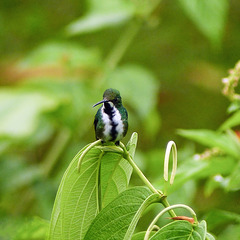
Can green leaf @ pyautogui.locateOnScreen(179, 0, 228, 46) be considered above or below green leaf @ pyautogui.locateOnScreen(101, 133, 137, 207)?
above

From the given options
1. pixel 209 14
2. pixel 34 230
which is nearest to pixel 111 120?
pixel 34 230

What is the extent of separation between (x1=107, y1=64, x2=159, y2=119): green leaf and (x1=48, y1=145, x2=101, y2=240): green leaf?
1302mm

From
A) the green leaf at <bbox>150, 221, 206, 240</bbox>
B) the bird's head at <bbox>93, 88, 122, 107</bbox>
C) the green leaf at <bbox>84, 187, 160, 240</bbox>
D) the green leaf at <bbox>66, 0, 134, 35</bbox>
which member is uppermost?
the green leaf at <bbox>66, 0, 134, 35</bbox>

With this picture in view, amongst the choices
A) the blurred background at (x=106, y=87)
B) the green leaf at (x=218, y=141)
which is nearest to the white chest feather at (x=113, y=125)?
the blurred background at (x=106, y=87)

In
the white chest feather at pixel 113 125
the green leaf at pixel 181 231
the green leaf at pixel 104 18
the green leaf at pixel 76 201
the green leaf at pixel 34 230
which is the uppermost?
the green leaf at pixel 104 18

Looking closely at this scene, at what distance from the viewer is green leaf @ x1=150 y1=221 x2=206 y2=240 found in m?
0.68

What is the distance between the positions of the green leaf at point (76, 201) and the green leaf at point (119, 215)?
0.19ft

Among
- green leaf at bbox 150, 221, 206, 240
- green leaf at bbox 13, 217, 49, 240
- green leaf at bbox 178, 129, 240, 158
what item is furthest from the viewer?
green leaf at bbox 178, 129, 240, 158

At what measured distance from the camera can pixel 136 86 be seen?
2.21m

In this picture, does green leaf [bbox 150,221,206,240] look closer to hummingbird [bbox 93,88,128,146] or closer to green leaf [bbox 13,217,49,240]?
hummingbird [bbox 93,88,128,146]

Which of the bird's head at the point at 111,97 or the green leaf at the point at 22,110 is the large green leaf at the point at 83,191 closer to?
the bird's head at the point at 111,97

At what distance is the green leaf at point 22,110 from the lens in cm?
177

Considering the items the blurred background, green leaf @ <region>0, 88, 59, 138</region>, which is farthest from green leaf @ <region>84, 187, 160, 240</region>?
green leaf @ <region>0, 88, 59, 138</region>

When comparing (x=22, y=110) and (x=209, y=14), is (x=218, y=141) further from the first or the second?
(x=22, y=110)
